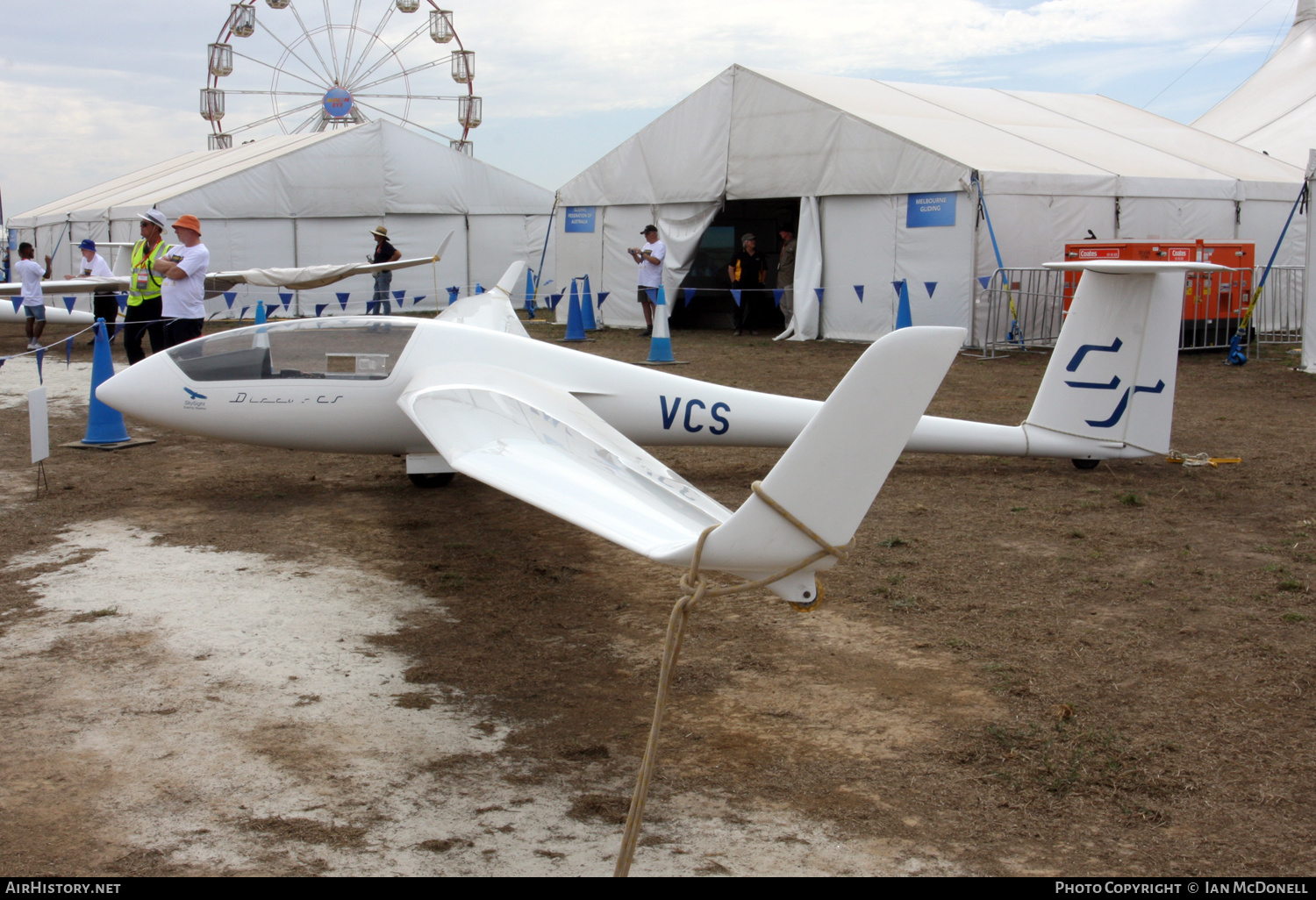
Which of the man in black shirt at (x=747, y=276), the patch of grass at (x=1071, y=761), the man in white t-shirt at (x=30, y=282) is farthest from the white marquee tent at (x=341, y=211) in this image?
the patch of grass at (x=1071, y=761)

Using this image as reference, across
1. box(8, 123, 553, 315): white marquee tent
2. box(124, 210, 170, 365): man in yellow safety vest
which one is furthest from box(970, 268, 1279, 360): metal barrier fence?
box(8, 123, 553, 315): white marquee tent

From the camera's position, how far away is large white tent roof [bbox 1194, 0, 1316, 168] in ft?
80.7

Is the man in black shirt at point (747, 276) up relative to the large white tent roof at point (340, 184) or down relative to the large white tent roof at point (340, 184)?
down

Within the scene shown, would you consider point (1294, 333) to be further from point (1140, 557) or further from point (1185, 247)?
point (1140, 557)

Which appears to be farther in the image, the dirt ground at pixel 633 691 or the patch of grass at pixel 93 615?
the patch of grass at pixel 93 615

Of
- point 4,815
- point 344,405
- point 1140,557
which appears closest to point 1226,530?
point 1140,557

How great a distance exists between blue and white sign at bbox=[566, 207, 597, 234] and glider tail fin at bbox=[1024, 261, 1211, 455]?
16.0 m

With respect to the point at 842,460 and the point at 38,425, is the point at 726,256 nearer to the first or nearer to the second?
the point at 38,425

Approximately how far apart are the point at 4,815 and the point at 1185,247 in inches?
677

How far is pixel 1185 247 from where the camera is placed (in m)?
16.0

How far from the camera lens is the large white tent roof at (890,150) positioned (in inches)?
667

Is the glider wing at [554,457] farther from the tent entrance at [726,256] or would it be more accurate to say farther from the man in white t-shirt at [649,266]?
the tent entrance at [726,256]

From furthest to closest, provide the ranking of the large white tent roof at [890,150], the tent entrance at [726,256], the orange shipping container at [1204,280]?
the tent entrance at [726,256], the large white tent roof at [890,150], the orange shipping container at [1204,280]

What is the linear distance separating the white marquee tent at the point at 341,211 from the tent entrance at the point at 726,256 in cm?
678
